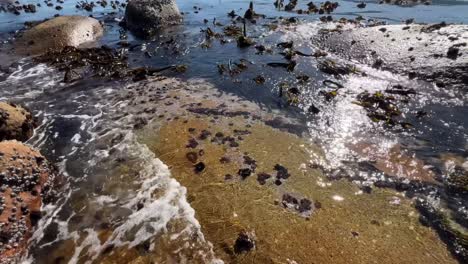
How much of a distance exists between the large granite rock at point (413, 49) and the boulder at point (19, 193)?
1682 cm

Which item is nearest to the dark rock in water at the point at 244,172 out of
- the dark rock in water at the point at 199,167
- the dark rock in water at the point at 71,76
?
the dark rock in water at the point at 199,167

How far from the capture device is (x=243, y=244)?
8.59 m

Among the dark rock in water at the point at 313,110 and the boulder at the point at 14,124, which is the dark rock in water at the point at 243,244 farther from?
the boulder at the point at 14,124

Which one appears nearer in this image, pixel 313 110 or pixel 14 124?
pixel 14 124

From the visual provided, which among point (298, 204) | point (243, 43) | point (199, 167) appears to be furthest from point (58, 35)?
point (298, 204)

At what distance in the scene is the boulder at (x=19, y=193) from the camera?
9070mm

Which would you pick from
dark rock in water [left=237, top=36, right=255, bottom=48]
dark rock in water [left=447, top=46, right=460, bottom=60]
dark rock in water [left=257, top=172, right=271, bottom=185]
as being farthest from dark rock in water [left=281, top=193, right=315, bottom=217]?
dark rock in water [left=237, top=36, right=255, bottom=48]

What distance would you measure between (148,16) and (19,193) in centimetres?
2115

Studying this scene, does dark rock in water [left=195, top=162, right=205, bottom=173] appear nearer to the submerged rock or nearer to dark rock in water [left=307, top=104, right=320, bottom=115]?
→ the submerged rock

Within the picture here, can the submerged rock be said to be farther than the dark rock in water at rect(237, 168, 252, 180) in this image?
No

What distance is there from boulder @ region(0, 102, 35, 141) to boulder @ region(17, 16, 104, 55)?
1174cm

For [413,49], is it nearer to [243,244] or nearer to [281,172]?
[281,172]

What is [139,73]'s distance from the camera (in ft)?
62.1

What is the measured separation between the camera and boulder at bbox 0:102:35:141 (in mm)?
12945
